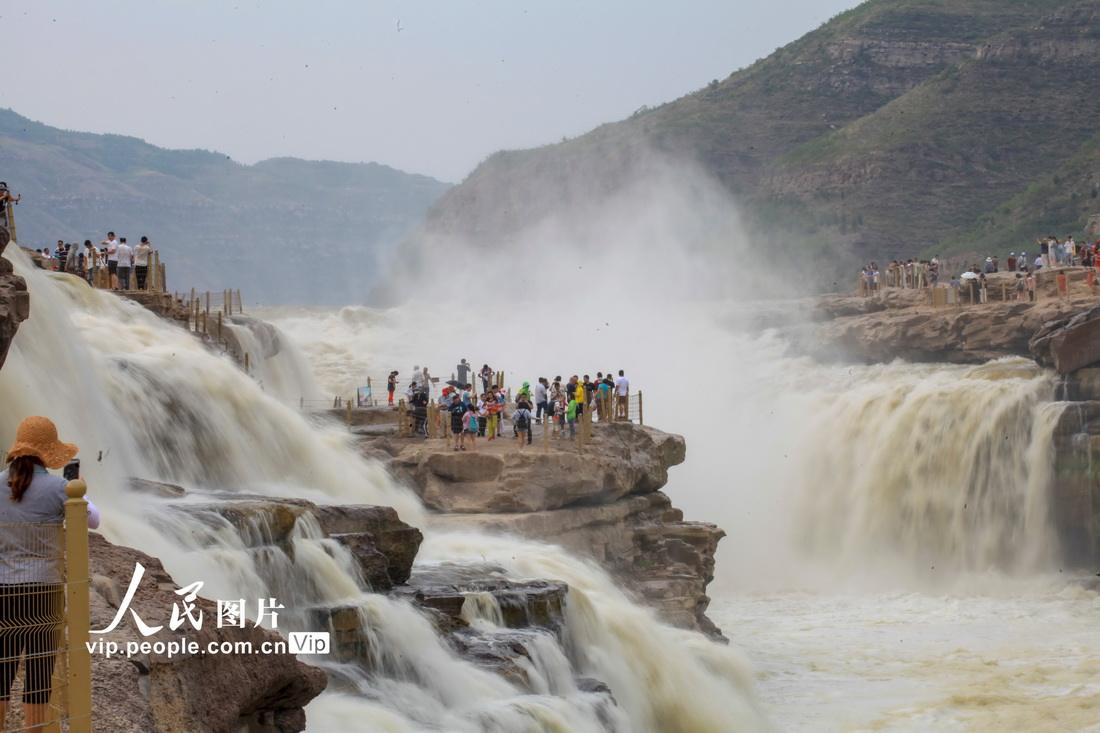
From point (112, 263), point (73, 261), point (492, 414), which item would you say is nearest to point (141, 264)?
point (112, 263)

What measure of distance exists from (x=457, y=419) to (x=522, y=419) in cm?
97

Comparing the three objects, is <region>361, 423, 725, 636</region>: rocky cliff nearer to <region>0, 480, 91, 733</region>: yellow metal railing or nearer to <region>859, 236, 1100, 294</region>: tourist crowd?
<region>0, 480, 91, 733</region>: yellow metal railing

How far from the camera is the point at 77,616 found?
26.3 ft

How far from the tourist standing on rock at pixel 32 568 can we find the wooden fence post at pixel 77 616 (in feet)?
0.28

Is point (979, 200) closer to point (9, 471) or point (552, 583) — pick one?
point (552, 583)

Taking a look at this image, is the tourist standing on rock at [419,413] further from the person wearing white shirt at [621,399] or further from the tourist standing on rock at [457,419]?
the person wearing white shirt at [621,399]

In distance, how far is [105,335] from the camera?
79.4ft

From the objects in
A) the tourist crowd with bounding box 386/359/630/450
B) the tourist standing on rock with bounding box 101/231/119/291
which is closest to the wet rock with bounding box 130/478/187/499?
the tourist crowd with bounding box 386/359/630/450

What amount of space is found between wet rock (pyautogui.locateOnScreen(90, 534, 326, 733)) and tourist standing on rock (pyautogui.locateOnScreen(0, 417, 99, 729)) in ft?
2.45

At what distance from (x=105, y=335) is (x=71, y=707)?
16.7 metres

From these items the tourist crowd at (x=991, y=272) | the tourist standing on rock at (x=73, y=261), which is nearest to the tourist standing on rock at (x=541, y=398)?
the tourist standing on rock at (x=73, y=261)

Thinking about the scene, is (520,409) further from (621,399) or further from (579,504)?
(621,399)

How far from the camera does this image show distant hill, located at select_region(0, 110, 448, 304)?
146 metres

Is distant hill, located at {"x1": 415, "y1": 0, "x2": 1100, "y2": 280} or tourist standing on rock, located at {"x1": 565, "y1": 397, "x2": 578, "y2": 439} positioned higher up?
distant hill, located at {"x1": 415, "y1": 0, "x2": 1100, "y2": 280}
